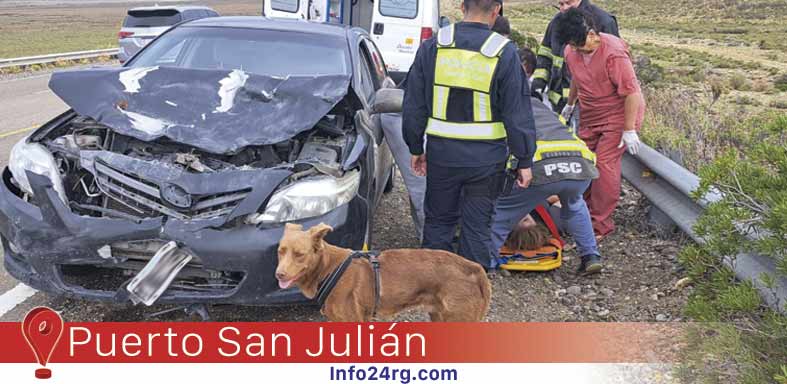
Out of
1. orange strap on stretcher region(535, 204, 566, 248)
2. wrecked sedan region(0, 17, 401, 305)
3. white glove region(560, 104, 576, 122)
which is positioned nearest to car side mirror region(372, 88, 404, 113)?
wrecked sedan region(0, 17, 401, 305)

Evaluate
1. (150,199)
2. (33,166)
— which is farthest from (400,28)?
(150,199)

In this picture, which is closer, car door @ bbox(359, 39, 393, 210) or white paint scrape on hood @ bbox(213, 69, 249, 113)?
white paint scrape on hood @ bbox(213, 69, 249, 113)

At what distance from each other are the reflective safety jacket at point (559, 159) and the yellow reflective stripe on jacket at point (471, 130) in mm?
633

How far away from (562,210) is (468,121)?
47.3 inches

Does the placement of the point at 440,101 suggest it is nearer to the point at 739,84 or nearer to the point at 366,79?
the point at 366,79

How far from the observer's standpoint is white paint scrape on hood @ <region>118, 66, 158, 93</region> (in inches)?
173

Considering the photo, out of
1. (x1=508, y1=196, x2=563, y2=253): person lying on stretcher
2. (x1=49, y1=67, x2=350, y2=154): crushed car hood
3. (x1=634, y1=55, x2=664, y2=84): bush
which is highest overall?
(x1=49, y1=67, x2=350, y2=154): crushed car hood

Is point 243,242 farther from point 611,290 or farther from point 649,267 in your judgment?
point 649,267

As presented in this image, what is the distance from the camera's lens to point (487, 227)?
→ 420 centimetres

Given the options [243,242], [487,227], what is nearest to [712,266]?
[487,227]

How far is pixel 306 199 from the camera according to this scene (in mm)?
3535

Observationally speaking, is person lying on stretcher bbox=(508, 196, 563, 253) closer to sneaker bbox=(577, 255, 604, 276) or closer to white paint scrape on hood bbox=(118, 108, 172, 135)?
sneaker bbox=(577, 255, 604, 276)

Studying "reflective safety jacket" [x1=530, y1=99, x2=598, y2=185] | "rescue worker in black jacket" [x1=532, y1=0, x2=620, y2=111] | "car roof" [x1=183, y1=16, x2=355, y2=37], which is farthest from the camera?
"rescue worker in black jacket" [x1=532, y1=0, x2=620, y2=111]

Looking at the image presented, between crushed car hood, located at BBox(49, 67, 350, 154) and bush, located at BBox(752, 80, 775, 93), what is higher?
crushed car hood, located at BBox(49, 67, 350, 154)
